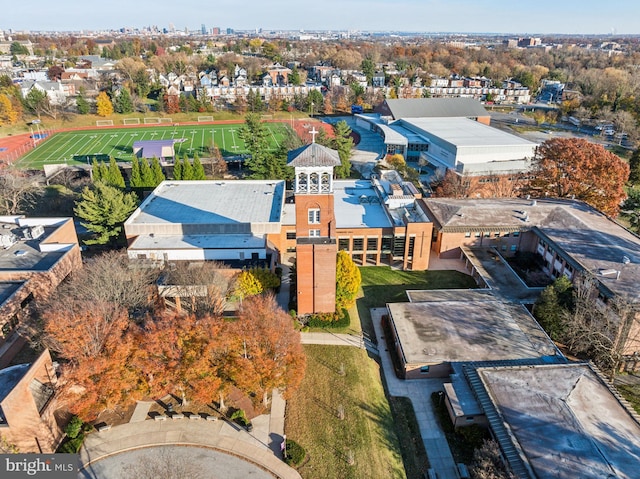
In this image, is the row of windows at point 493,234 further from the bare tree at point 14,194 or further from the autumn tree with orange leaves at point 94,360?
the bare tree at point 14,194

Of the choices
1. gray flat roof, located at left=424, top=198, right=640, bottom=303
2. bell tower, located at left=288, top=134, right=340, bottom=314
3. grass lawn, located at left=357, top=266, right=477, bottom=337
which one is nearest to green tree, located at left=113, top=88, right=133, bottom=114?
gray flat roof, located at left=424, top=198, right=640, bottom=303

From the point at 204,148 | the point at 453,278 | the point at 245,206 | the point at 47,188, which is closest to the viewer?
the point at 453,278

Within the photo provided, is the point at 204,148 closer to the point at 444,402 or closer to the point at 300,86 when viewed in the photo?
the point at 300,86

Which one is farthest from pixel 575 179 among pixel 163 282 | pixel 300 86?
pixel 300 86

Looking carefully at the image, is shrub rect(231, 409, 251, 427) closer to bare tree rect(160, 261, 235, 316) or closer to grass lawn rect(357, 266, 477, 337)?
bare tree rect(160, 261, 235, 316)

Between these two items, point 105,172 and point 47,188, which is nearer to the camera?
point 105,172

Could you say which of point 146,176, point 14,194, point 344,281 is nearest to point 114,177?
point 146,176
